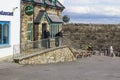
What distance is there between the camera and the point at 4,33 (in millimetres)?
28188

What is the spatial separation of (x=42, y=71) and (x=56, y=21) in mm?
13515

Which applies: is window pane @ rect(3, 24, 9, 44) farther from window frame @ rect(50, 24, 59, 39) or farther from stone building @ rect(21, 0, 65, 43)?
window frame @ rect(50, 24, 59, 39)

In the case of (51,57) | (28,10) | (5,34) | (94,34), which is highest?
(28,10)

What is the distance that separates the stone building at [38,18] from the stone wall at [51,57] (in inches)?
96.6

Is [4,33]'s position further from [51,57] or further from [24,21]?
[51,57]

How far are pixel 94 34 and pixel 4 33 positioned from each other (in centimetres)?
2170

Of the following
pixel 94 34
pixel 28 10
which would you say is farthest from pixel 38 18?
pixel 94 34

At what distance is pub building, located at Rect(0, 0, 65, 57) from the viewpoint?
27.8 meters

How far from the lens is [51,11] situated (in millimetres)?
38344

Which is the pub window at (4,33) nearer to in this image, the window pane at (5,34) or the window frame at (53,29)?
the window pane at (5,34)

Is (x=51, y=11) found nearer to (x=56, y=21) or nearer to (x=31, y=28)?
(x=56, y=21)

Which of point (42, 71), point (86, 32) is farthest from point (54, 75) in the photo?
point (86, 32)

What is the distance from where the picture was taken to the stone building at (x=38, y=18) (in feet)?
102

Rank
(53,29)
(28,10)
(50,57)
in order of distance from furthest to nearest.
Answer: (53,29), (50,57), (28,10)
